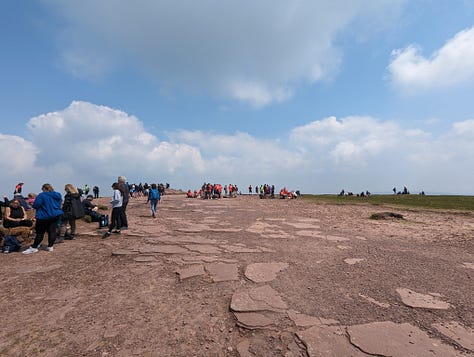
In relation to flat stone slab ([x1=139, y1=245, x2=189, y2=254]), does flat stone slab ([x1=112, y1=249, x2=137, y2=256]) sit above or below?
below

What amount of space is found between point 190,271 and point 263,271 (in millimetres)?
1538

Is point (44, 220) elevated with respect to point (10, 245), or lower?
elevated

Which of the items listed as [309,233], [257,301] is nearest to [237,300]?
[257,301]

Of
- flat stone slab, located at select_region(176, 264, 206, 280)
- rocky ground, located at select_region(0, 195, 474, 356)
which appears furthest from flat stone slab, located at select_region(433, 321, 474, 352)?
flat stone slab, located at select_region(176, 264, 206, 280)

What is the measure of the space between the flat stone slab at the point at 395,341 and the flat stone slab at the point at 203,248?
4.00m

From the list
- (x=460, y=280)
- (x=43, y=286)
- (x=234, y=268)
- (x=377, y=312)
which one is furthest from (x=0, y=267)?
(x=460, y=280)

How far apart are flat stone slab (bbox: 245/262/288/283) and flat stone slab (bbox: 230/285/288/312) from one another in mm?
448

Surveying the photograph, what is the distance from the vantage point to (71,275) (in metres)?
5.23

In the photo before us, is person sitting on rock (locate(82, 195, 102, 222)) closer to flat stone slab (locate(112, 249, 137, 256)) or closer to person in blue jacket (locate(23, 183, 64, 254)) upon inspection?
person in blue jacket (locate(23, 183, 64, 254))

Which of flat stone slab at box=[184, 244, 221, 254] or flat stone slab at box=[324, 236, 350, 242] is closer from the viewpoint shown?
flat stone slab at box=[184, 244, 221, 254]

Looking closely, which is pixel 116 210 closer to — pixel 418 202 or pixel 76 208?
pixel 76 208

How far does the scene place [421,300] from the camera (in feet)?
13.1

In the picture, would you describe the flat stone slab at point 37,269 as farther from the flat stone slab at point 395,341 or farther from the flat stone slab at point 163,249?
the flat stone slab at point 395,341

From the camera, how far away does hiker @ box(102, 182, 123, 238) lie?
331 inches
